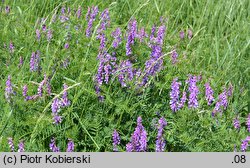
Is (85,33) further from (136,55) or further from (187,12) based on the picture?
(187,12)

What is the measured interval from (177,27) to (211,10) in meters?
0.36

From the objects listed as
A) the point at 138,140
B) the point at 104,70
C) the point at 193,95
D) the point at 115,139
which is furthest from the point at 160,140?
the point at 104,70

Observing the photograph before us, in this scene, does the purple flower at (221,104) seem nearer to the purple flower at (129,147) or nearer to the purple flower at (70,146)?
the purple flower at (129,147)

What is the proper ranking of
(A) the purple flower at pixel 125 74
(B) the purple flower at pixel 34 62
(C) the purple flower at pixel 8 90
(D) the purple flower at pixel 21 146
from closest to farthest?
(D) the purple flower at pixel 21 146, (C) the purple flower at pixel 8 90, (A) the purple flower at pixel 125 74, (B) the purple flower at pixel 34 62

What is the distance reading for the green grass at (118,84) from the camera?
2578 millimetres

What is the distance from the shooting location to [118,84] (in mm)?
2863

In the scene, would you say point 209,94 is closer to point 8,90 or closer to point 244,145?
point 244,145

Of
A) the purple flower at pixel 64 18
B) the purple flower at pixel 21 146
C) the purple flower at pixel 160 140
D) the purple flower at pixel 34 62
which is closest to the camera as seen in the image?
the purple flower at pixel 21 146

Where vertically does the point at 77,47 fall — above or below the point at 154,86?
above

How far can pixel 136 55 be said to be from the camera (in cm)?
306

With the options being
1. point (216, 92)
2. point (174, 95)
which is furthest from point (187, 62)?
point (174, 95)

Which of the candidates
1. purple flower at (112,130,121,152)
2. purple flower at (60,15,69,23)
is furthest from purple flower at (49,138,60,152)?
purple flower at (60,15,69,23)

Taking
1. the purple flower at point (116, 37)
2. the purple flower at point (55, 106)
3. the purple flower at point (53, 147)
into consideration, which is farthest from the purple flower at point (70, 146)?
the purple flower at point (116, 37)

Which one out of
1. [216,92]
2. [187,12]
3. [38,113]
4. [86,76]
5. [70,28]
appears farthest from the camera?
[187,12]
